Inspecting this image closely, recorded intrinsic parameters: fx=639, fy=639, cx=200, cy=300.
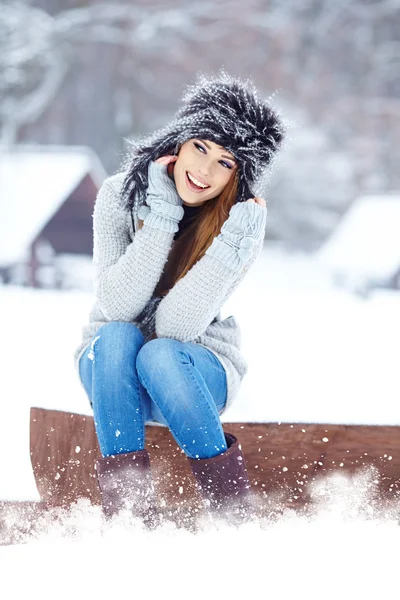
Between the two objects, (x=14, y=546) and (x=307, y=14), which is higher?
(x=307, y=14)

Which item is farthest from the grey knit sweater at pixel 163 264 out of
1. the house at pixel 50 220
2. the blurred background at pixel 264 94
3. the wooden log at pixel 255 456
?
the house at pixel 50 220

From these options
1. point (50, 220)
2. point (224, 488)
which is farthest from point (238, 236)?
point (50, 220)

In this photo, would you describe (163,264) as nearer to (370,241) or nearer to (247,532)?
(247,532)

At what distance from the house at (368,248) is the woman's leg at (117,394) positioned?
3764mm

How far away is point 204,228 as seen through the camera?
A: 107 centimetres

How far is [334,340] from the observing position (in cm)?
259

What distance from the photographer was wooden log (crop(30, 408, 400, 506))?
3.64ft

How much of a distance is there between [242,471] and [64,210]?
346 cm

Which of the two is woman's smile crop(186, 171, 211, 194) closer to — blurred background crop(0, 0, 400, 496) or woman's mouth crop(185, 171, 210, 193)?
woman's mouth crop(185, 171, 210, 193)

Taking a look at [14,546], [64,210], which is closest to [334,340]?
[14,546]

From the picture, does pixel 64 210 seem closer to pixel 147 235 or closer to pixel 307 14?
pixel 147 235

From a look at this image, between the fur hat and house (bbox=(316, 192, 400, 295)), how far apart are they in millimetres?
3591

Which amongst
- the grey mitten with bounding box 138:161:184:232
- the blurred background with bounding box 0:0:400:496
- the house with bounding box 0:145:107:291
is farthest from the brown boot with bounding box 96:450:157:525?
the house with bounding box 0:145:107:291

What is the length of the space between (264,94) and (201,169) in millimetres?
5607
